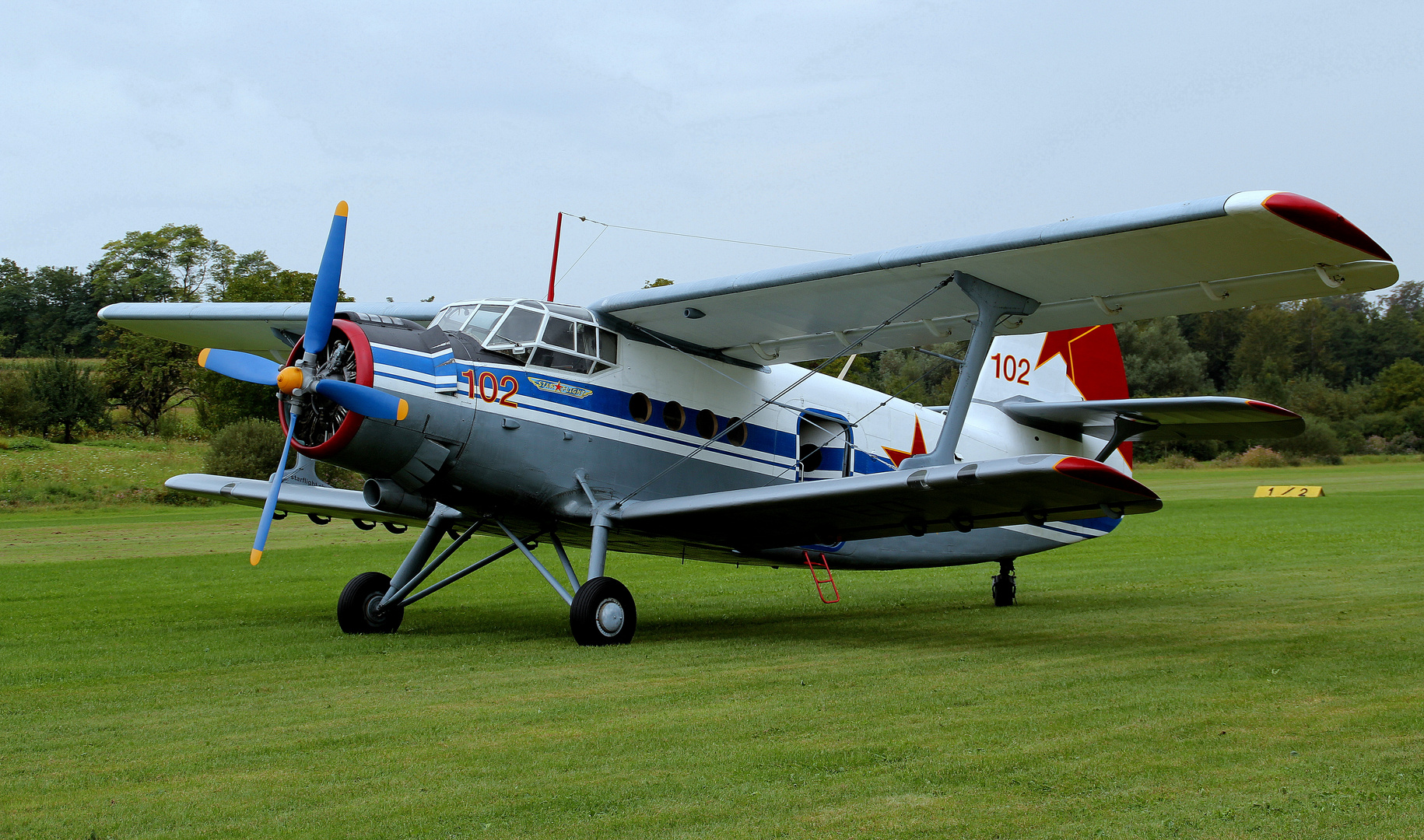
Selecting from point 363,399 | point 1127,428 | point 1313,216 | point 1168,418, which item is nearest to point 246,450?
point 363,399

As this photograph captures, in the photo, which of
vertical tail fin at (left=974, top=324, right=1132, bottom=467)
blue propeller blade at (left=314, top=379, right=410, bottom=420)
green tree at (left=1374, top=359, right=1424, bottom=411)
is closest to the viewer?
blue propeller blade at (left=314, top=379, right=410, bottom=420)

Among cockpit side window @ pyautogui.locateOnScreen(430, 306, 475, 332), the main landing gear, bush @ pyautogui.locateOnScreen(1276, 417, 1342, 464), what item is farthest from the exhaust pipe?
bush @ pyautogui.locateOnScreen(1276, 417, 1342, 464)

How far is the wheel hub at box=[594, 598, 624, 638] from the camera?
9.88 m

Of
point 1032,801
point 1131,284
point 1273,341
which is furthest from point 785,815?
point 1273,341

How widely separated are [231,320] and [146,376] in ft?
206

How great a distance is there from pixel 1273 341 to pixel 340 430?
104 metres

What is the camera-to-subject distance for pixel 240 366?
1024 centimetres

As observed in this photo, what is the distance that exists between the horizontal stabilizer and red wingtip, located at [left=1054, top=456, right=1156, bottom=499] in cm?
686

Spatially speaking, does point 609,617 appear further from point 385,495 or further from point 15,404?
point 15,404

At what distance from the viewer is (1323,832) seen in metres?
4.16

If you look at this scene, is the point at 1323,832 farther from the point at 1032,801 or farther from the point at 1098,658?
the point at 1098,658

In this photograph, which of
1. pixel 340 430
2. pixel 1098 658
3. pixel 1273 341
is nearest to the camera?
pixel 1098 658

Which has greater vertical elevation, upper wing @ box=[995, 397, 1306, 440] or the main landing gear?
upper wing @ box=[995, 397, 1306, 440]

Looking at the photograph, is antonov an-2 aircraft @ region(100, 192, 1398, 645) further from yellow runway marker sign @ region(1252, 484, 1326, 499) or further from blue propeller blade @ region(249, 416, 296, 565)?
yellow runway marker sign @ region(1252, 484, 1326, 499)
